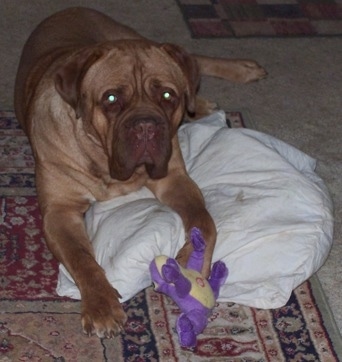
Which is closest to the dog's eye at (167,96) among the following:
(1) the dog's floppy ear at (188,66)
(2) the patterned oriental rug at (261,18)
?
(1) the dog's floppy ear at (188,66)

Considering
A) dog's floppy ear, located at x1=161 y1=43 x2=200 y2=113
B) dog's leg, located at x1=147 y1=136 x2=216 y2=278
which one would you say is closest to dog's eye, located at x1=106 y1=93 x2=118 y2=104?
dog's floppy ear, located at x1=161 y1=43 x2=200 y2=113

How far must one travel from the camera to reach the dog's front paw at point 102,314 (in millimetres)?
2832

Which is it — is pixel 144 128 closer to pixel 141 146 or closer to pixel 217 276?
pixel 141 146

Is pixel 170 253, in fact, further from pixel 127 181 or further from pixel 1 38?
pixel 1 38

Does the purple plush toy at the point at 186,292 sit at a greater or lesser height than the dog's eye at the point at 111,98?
lesser

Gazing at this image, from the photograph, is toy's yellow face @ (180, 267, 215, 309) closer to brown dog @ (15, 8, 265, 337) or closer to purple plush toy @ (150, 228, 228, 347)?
purple plush toy @ (150, 228, 228, 347)

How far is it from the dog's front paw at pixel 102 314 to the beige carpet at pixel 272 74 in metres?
0.88

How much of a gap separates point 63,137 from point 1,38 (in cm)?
153

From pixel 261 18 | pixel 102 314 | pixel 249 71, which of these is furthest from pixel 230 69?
pixel 102 314

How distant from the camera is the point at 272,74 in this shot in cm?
446

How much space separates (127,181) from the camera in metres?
3.32

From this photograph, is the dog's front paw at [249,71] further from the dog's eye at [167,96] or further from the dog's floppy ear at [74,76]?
the dog's floppy ear at [74,76]

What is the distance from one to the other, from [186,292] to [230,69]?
5.64 feet

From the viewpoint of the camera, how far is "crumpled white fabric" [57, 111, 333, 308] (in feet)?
9.86
